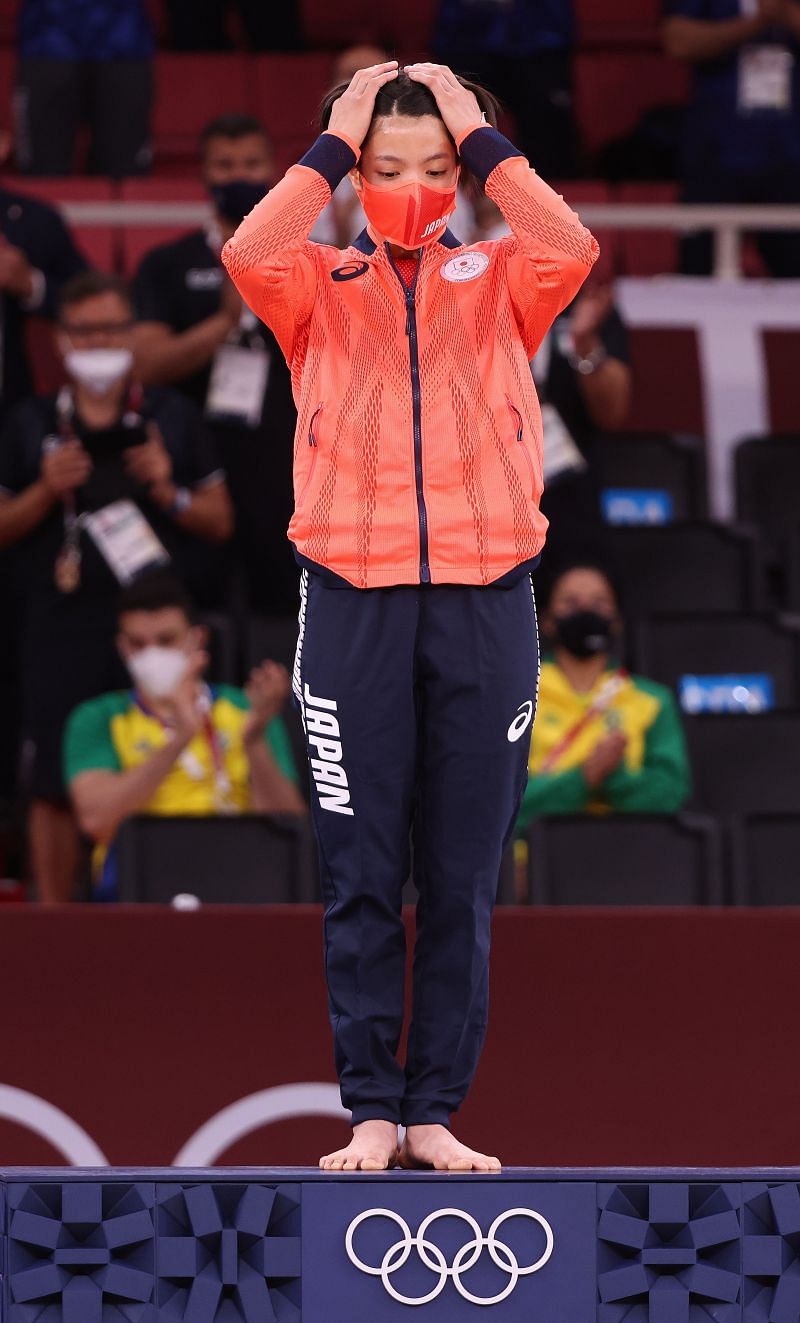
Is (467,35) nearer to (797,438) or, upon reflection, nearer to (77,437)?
(797,438)

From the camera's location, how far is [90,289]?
6160mm

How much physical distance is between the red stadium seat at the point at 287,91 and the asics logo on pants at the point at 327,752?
20.3ft

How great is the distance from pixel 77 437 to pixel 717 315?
3083mm

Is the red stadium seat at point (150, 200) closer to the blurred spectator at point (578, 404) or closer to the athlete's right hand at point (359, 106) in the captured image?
the blurred spectator at point (578, 404)

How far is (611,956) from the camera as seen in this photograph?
450cm

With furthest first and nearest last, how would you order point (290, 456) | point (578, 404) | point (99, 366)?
point (578, 404) → point (290, 456) → point (99, 366)

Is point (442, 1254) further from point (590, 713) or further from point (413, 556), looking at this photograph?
point (590, 713)

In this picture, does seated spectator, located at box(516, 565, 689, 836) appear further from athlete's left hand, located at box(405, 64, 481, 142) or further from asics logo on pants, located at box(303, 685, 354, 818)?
athlete's left hand, located at box(405, 64, 481, 142)


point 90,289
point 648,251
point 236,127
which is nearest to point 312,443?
point 90,289

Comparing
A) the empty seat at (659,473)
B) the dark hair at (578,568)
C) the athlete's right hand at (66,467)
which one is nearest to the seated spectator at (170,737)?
the athlete's right hand at (66,467)

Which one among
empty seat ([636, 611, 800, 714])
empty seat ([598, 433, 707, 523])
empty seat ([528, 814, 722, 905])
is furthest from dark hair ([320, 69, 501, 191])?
empty seat ([598, 433, 707, 523])

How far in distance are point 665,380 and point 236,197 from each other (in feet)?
7.47

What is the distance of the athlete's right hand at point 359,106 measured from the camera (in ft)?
10.6

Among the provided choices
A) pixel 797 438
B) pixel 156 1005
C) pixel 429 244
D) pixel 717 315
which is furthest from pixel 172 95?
pixel 429 244
